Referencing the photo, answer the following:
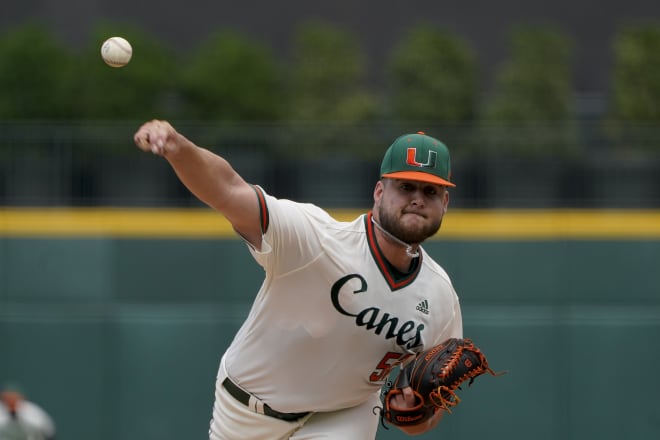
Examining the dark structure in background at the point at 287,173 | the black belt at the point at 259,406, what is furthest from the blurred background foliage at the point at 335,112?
the black belt at the point at 259,406

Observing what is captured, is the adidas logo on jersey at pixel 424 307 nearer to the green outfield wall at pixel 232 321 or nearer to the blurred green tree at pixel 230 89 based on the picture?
the green outfield wall at pixel 232 321

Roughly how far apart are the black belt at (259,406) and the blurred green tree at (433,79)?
8.36m

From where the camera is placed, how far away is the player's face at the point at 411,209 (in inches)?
155

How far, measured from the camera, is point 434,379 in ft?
13.6

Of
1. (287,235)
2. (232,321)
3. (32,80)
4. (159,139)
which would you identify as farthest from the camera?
(32,80)

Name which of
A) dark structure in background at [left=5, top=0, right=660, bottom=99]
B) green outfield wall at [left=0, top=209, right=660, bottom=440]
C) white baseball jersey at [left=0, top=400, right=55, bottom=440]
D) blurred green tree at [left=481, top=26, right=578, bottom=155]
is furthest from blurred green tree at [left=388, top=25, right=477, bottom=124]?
white baseball jersey at [left=0, top=400, right=55, bottom=440]

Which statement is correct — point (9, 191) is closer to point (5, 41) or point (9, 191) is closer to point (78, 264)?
point (78, 264)

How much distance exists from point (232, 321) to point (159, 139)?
448cm

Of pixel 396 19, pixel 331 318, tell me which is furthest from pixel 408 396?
pixel 396 19

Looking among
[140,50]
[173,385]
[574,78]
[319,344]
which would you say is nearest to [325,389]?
[319,344]

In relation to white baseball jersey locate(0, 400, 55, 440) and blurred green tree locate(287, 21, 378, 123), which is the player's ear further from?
blurred green tree locate(287, 21, 378, 123)

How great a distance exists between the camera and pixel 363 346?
4062 millimetres

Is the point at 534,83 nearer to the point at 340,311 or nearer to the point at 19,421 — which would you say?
the point at 19,421

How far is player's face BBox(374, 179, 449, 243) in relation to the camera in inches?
155
